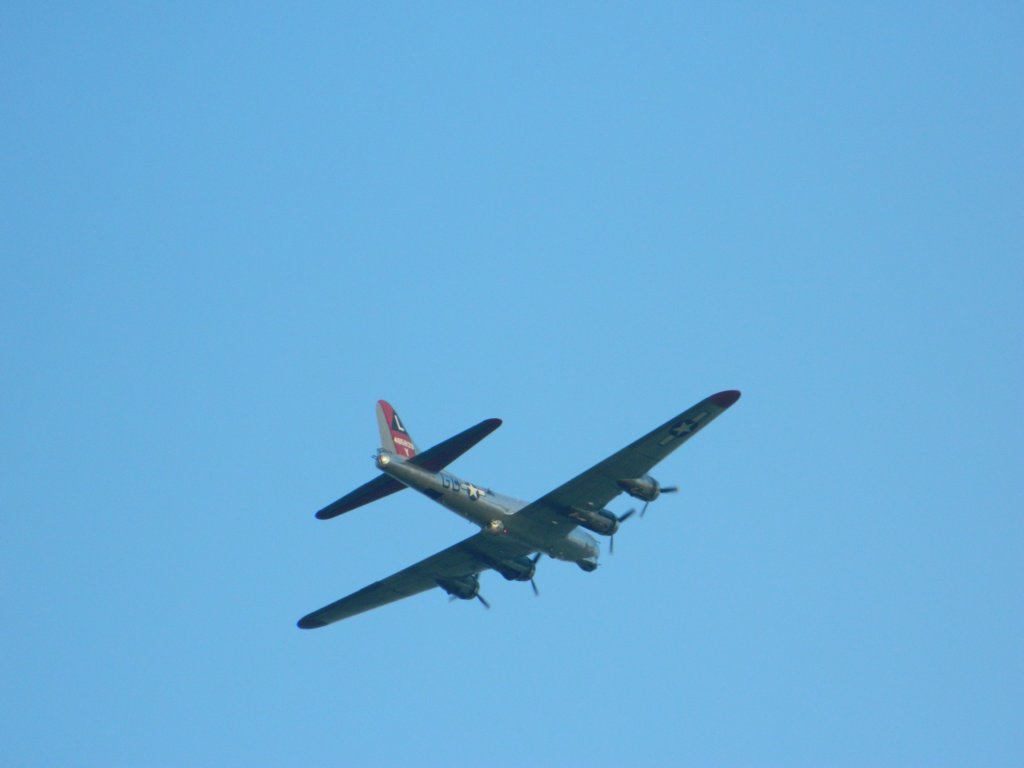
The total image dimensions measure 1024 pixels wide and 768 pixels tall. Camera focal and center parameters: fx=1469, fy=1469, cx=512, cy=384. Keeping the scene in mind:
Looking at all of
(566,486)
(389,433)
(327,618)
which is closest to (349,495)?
(389,433)

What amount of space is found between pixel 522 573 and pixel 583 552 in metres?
2.53

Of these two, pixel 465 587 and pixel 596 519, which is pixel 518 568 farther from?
pixel 596 519

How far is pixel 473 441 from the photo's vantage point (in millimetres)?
44688

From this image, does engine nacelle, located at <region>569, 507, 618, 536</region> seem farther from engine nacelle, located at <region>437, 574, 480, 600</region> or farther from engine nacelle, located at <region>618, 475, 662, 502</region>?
engine nacelle, located at <region>437, 574, 480, 600</region>

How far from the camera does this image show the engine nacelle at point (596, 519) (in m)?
49.8

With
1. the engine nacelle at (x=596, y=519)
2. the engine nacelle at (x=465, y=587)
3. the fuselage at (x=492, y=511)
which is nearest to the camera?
the fuselage at (x=492, y=511)

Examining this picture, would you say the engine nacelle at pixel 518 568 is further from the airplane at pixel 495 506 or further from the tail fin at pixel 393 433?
the tail fin at pixel 393 433

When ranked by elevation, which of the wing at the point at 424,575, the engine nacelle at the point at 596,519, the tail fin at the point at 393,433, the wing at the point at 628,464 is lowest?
the engine nacelle at the point at 596,519

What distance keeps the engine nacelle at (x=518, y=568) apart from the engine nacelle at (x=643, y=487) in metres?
6.58

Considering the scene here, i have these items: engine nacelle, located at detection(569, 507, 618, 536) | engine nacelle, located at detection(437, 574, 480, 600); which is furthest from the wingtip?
engine nacelle, located at detection(437, 574, 480, 600)

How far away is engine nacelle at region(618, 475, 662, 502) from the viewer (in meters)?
48.3

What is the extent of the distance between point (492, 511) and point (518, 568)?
14.1ft

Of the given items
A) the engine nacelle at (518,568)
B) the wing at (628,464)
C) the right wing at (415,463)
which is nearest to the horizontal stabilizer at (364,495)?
the right wing at (415,463)

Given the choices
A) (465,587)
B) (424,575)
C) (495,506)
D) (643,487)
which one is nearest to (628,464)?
(643,487)
